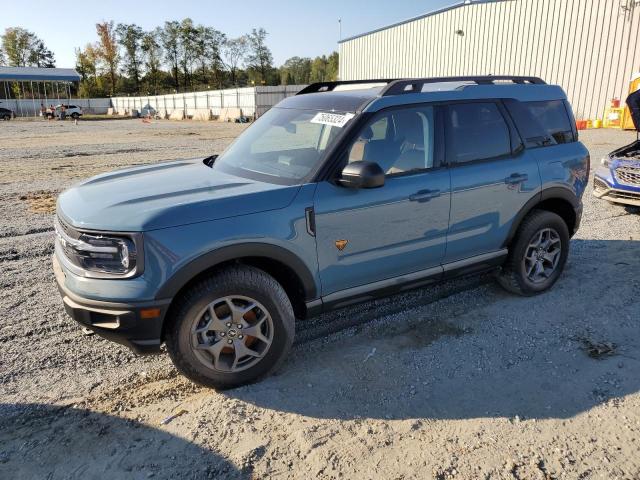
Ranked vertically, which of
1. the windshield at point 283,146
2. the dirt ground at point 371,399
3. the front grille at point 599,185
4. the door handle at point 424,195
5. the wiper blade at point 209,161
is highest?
the windshield at point 283,146

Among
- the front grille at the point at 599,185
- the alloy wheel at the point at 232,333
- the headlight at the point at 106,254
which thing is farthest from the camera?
the front grille at the point at 599,185

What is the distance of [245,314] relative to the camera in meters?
3.19

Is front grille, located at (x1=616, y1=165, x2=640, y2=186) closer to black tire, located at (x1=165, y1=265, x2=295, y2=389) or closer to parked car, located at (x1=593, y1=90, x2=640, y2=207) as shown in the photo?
parked car, located at (x1=593, y1=90, x2=640, y2=207)

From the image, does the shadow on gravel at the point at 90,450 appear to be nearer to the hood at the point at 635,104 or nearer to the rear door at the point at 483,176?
the rear door at the point at 483,176

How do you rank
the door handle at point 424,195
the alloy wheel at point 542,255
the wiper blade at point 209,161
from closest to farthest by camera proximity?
1. the door handle at point 424,195
2. the wiper blade at point 209,161
3. the alloy wheel at point 542,255

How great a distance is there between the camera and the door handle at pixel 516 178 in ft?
14.0

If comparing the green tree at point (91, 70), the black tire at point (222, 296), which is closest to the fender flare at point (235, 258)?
the black tire at point (222, 296)

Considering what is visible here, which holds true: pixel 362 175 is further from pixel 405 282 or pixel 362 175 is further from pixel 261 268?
pixel 405 282

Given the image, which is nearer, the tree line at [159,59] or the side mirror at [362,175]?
the side mirror at [362,175]

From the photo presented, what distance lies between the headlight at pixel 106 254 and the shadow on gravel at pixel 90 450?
0.89 metres

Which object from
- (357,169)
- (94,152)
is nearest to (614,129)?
(94,152)

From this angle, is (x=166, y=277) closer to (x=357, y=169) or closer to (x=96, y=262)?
(x=96, y=262)

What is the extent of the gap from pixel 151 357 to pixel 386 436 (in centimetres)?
184

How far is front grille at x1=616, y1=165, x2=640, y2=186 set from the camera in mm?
7363
